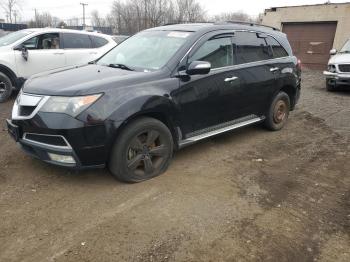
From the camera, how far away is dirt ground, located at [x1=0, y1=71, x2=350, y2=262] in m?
3.20

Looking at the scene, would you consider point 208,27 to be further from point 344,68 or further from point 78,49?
point 344,68

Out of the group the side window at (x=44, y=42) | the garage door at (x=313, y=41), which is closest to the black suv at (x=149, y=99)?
the side window at (x=44, y=42)

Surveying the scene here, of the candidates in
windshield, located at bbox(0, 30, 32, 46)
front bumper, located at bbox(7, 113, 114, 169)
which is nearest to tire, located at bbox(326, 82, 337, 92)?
windshield, located at bbox(0, 30, 32, 46)

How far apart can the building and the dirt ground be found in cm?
1443

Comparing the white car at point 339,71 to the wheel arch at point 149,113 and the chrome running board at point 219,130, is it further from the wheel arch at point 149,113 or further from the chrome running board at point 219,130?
the wheel arch at point 149,113

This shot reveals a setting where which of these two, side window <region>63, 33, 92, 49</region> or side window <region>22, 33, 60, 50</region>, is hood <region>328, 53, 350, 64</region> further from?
side window <region>22, 33, 60, 50</region>

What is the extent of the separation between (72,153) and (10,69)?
558 centimetres

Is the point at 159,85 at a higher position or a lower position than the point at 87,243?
higher

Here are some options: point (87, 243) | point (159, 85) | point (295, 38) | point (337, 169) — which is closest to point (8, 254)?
point (87, 243)

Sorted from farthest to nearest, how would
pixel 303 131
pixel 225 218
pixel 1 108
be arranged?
pixel 1 108 → pixel 303 131 → pixel 225 218

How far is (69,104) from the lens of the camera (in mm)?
3879

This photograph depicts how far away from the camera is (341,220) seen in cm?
379

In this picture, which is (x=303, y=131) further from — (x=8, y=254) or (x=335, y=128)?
(x=8, y=254)

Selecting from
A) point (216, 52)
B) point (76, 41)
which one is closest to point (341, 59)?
point (216, 52)
